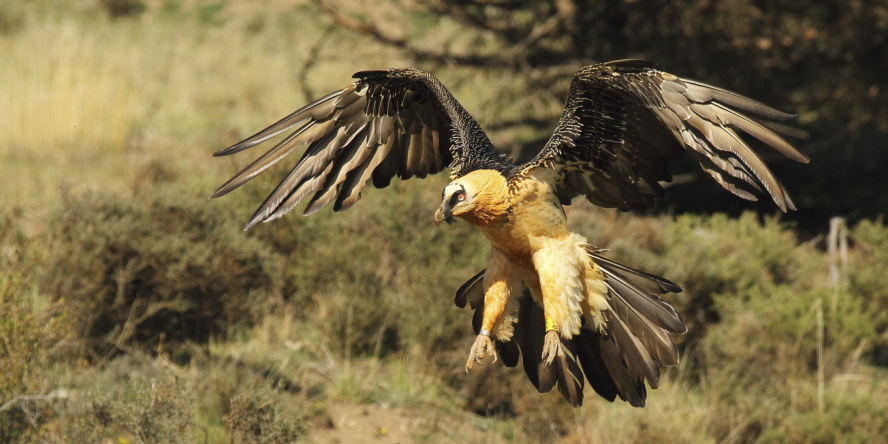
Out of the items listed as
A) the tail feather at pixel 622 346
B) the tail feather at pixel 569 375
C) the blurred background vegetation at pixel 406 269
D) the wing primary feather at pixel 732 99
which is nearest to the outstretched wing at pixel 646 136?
the wing primary feather at pixel 732 99

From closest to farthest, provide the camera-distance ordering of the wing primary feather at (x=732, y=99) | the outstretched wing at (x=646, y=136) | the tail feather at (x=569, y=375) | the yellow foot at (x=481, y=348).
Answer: the wing primary feather at (x=732, y=99) < the outstretched wing at (x=646, y=136) < the yellow foot at (x=481, y=348) < the tail feather at (x=569, y=375)

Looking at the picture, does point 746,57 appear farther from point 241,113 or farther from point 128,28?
point 128,28

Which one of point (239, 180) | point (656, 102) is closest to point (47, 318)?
point (239, 180)

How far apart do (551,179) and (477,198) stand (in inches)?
23.5

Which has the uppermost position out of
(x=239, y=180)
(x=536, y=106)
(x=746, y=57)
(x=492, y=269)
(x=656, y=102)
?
(x=746, y=57)

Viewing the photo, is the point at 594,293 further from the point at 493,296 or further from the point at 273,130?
the point at 273,130

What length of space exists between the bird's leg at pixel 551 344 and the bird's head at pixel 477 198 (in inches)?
26.1

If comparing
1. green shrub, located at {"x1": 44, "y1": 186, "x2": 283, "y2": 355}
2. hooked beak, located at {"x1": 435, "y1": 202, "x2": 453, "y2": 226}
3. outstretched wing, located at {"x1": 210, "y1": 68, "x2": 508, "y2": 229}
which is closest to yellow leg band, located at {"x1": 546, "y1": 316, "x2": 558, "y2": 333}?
hooked beak, located at {"x1": 435, "y1": 202, "x2": 453, "y2": 226}

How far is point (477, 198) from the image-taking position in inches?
168

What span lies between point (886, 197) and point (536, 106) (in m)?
5.06

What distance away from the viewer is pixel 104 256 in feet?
21.0

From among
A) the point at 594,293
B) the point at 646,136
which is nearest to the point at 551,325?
the point at 594,293

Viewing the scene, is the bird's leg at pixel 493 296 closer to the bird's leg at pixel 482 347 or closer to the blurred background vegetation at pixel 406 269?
the bird's leg at pixel 482 347

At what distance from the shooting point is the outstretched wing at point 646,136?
3.89m
